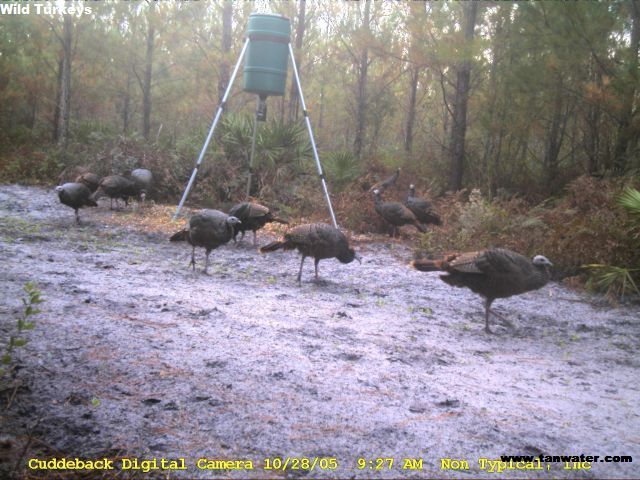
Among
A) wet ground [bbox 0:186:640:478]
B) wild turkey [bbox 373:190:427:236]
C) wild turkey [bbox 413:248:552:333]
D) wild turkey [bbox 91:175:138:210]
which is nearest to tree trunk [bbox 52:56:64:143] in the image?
wild turkey [bbox 91:175:138:210]

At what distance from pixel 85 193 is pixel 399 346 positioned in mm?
7125

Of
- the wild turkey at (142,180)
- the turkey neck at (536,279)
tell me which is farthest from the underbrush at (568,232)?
the wild turkey at (142,180)

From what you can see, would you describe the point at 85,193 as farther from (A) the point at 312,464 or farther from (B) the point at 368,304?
(A) the point at 312,464

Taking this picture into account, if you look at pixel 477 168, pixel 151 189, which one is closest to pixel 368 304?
pixel 151 189

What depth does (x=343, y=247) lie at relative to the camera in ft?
23.0

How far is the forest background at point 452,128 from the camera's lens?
31.2 ft

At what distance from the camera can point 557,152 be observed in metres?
13.3

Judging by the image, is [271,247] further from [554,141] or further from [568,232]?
[554,141]

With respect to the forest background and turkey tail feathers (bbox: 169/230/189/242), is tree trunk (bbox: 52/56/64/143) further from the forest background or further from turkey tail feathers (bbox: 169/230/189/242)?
turkey tail feathers (bbox: 169/230/189/242)

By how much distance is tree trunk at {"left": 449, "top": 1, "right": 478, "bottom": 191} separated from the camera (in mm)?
12258

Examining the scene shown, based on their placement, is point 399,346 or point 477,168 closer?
point 399,346

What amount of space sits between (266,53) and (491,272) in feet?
20.6

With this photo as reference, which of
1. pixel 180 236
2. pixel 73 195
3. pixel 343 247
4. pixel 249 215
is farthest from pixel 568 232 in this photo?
pixel 73 195

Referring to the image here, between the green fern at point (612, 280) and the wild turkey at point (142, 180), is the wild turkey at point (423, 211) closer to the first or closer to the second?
the green fern at point (612, 280)
